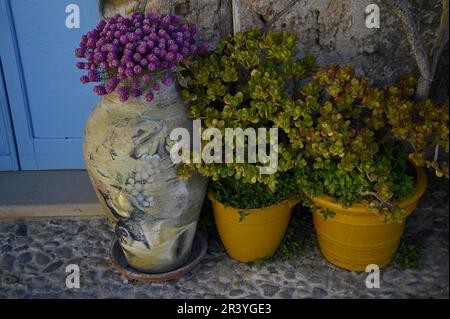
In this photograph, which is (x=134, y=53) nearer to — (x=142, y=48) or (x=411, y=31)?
(x=142, y=48)

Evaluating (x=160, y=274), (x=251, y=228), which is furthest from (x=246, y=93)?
(x=160, y=274)

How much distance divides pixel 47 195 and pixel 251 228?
140cm

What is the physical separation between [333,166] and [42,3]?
1.94m

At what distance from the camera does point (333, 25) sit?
313cm

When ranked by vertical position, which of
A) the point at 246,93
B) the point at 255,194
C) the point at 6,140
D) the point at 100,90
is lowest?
the point at 255,194

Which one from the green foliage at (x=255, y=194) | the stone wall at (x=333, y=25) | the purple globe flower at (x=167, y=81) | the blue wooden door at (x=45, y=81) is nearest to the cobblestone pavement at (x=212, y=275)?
the green foliage at (x=255, y=194)

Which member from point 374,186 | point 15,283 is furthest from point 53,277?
point 374,186

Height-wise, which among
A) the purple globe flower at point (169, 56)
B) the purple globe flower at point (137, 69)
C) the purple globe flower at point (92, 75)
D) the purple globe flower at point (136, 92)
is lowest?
the purple globe flower at point (136, 92)

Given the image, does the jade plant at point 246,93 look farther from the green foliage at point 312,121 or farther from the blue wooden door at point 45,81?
the blue wooden door at point 45,81

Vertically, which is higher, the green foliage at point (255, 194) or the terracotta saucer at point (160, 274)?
the green foliage at point (255, 194)

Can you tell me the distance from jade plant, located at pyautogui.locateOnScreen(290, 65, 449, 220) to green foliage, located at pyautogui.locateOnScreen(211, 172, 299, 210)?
107 mm

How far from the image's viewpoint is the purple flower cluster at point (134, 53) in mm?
2557

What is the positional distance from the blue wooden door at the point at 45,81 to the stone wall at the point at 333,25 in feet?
1.48
